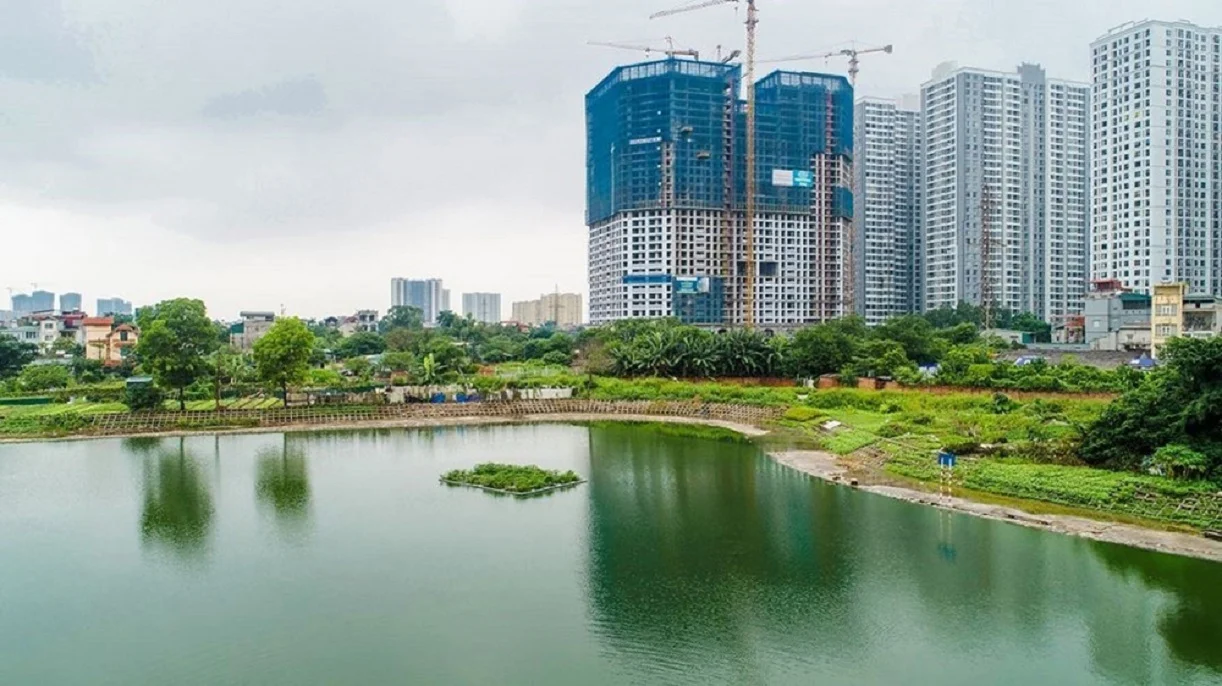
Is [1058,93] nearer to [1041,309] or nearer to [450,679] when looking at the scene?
[1041,309]

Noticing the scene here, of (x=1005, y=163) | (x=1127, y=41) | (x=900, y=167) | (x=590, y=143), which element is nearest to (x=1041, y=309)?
(x=1005, y=163)

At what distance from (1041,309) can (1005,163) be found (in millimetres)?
14399

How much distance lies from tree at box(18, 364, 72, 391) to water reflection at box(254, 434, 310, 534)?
70.4 ft

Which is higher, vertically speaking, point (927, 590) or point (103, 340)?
point (103, 340)

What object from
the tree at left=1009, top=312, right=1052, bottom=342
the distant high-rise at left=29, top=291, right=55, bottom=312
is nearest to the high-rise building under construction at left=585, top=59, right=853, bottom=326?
the tree at left=1009, top=312, right=1052, bottom=342

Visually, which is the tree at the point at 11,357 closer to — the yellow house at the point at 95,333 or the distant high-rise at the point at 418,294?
the yellow house at the point at 95,333

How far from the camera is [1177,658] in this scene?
1312 cm

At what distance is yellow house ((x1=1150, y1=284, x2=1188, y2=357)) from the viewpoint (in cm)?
4719

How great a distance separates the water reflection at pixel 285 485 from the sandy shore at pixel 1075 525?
14.5 metres

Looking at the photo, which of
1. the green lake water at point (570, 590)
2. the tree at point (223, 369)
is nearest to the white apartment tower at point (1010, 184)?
the tree at point (223, 369)

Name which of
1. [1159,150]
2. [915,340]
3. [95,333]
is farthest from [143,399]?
[1159,150]

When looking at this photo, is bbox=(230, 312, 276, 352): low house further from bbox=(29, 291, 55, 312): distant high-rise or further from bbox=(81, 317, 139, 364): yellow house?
bbox=(29, 291, 55, 312): distant high-rise

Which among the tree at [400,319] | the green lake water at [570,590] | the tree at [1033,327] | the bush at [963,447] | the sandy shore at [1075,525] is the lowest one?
the green lake water at [570,590]

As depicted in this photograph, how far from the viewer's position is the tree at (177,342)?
3794cm
